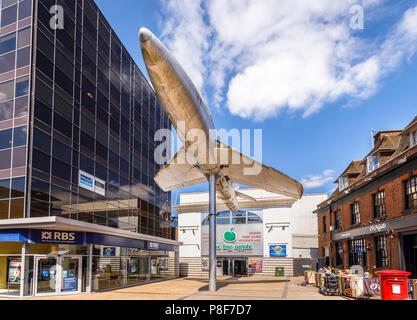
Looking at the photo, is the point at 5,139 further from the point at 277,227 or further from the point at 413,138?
the point at 277,227

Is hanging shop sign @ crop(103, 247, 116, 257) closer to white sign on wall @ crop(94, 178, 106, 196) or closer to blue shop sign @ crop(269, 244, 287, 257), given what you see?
white sign on wall @ crop(94, 178, 106, 196)

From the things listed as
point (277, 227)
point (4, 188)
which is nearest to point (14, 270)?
point (4, 188)

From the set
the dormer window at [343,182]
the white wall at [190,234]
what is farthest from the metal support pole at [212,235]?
the white wall at [190,234]

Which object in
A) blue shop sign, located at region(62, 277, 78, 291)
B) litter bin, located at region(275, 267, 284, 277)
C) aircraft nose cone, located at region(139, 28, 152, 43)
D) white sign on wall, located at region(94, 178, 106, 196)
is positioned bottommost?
litter bin, located at region(275, 267, 284, 277)

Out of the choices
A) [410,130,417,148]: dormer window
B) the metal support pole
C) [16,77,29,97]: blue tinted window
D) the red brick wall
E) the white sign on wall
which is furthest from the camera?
the white sign on wall

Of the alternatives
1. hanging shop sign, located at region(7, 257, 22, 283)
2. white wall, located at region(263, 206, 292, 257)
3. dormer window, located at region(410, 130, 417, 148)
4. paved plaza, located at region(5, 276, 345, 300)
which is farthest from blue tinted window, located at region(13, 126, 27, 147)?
white wall, located at region(263, 206, 292, 257)

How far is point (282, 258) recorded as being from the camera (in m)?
33.0

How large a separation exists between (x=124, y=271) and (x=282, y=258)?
15.5 meters

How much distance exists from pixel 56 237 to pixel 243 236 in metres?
20.4

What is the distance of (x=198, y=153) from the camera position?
1928 centimetres

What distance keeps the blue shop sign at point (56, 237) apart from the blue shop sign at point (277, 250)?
19.5 meters

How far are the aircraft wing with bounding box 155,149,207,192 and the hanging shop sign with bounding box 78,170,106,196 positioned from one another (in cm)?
359

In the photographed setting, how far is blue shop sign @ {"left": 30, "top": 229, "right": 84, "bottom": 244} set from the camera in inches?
659

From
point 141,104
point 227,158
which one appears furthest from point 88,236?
point 141,104
